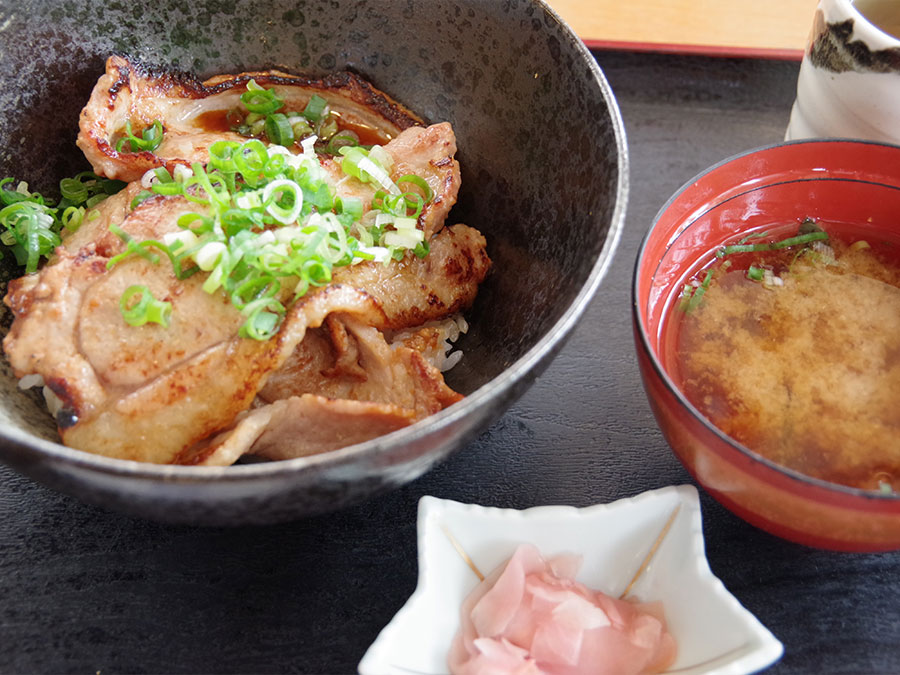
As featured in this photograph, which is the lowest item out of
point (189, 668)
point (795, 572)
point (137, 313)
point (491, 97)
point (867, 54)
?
point (189, 668)

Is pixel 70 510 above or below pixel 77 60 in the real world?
below

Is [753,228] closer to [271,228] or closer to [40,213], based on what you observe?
[271,228]

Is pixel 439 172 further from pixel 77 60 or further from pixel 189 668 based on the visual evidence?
pixel 189 668

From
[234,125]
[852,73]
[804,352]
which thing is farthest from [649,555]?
[234,125]

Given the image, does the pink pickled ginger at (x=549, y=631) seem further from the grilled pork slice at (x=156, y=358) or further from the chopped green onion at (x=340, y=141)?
the chopped green onion at (x=340, y=141)

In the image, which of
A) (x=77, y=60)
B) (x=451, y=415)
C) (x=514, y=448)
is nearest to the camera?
(x=451, y=415)

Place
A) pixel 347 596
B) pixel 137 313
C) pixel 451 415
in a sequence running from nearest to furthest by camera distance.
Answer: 1. pixel 451 415
2. pixel 137 313
3. pixel 347 596

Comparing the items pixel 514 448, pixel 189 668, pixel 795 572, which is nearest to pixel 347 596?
pixel 189 668
